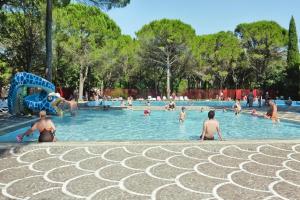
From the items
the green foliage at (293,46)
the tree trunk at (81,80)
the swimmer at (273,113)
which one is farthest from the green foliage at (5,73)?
the green foliage at (293,46)

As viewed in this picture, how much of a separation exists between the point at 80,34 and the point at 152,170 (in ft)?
126

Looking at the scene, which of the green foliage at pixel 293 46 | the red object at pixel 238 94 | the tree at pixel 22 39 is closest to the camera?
the tree at pixel 22 39

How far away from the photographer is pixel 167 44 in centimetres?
5038

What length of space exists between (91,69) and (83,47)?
15.9 ft

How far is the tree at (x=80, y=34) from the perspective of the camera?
136ft

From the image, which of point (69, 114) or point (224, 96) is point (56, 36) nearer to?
point (69, 114)

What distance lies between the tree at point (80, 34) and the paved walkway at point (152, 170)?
111 feet

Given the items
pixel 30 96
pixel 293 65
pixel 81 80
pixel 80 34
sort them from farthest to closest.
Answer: pixel 293 65, pixel 81 80, pixel 80 34, pixel 30 96

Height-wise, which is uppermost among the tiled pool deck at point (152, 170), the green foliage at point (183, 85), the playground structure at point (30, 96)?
the green foliage at point (183, 85)

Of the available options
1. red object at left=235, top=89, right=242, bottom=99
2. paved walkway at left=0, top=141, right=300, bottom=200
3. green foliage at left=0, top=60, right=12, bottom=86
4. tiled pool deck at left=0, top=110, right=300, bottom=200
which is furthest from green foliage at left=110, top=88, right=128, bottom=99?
paved walkway at left=0, top=141, right=300, bottom=200

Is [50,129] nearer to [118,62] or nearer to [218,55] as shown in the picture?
[118,62]

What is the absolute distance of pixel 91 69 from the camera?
159 feet

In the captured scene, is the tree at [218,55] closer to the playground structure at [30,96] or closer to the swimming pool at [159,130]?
the swimming pool at [159,130]

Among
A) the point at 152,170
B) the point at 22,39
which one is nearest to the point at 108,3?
the point at 22,39
